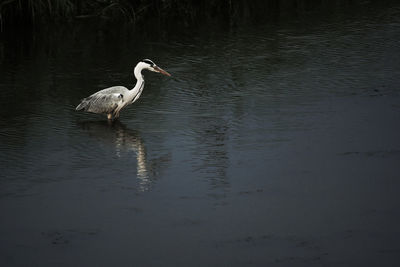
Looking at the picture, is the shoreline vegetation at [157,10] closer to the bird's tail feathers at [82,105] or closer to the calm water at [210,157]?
the calm water at [210,157]

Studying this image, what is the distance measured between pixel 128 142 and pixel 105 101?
3.74ft

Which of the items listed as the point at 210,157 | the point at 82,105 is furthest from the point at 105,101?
the point at 210,157

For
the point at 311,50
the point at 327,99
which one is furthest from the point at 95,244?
the point at 311,50

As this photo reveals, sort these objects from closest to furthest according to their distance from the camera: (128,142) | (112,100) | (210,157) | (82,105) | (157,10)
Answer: (210,157) → (128,142) → (112,100) → (82,105) → (157,10)

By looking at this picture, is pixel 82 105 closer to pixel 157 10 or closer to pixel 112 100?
pixel 112 100

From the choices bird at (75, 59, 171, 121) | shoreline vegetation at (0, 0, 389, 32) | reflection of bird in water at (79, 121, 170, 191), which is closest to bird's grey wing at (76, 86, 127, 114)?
bird at (75, 59, 171, 121)

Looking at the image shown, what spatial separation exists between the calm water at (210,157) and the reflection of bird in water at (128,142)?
0.02m

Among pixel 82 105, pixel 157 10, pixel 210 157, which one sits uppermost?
pixel 157 10

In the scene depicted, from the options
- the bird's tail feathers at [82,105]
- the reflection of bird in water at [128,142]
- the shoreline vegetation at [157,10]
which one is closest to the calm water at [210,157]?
the reflection of bird in water at [128,142]

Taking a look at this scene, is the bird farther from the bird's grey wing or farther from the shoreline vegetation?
the shoreline vegetation

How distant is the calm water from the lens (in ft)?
22.7

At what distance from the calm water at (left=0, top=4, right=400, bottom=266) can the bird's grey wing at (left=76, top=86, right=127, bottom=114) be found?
0.19 metres

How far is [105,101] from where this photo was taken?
1099 cm

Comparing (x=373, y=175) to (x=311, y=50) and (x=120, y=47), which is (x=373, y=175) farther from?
(x=120, y=47)
